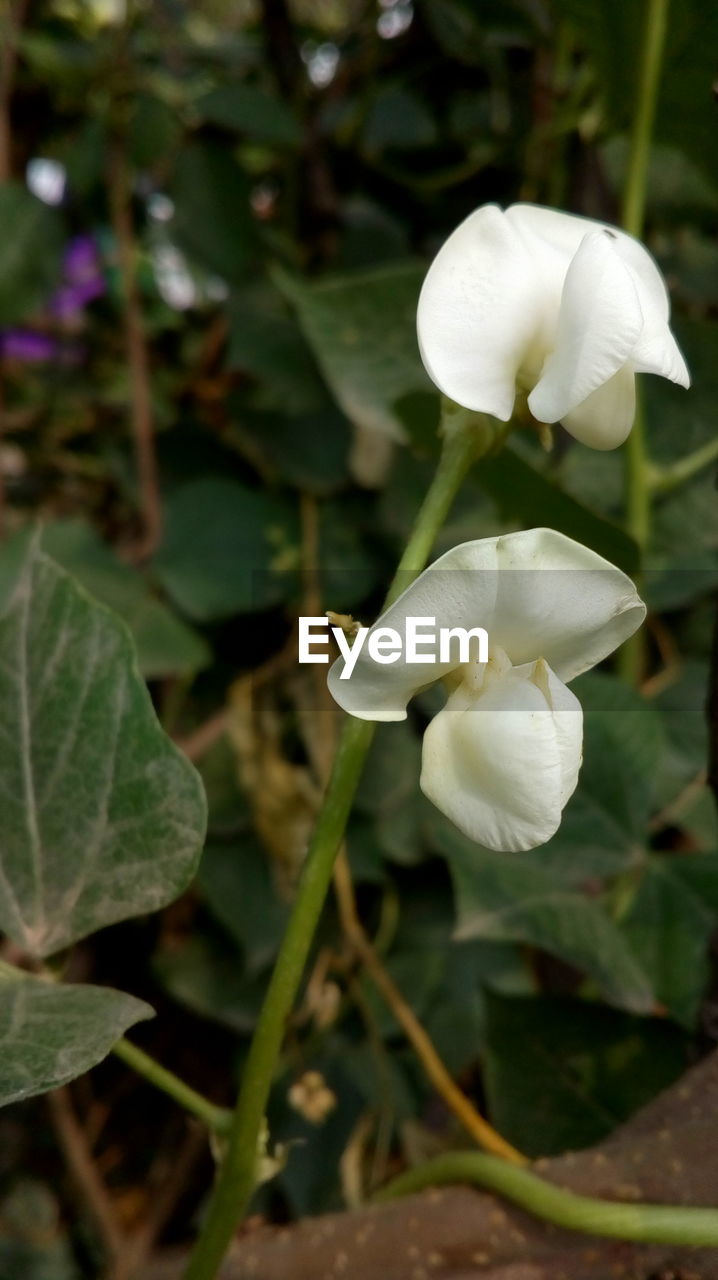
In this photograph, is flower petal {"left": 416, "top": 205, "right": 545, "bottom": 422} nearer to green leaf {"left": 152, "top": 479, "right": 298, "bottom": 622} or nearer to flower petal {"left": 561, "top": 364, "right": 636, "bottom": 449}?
flower petal {"left": 561, "top": 364, "right": 636, "bottom": 449}

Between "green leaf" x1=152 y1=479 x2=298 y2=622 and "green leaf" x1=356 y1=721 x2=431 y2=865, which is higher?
"green leaf" x1=152 y1=479 x2=298 y2=622

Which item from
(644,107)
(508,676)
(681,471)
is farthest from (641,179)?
(508,676)

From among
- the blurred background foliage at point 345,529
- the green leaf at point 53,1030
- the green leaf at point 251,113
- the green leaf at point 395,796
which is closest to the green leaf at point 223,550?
the blurred background foliage at point 345,529

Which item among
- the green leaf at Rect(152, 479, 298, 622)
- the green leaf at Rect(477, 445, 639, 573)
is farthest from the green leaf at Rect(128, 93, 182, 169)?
the green leaf at Rect(477, 445, 639, 573)

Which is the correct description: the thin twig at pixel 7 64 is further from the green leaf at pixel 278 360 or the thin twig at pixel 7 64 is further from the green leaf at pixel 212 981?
the green leaf at pixel 212 981

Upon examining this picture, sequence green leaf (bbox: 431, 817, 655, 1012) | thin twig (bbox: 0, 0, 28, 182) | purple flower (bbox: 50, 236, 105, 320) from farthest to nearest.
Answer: purple flower (bbox: 50, 236, 105, 320) < thin twig (bbox: 0, 0, 28, 182) < green leaf (bbox: 431, 817, 655, 1012)

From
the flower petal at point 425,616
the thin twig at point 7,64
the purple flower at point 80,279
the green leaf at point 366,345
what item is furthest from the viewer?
the purple flower at point 80,279

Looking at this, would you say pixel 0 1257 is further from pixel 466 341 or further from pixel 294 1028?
pixel 466 341
